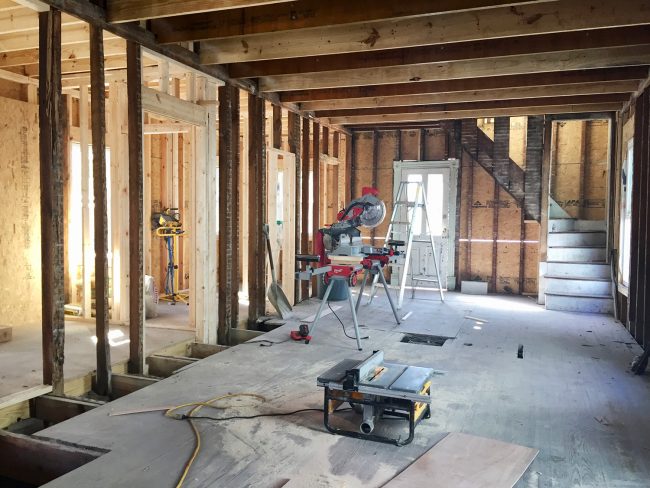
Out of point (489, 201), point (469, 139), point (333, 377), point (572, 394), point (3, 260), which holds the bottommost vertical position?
point (572, 394)

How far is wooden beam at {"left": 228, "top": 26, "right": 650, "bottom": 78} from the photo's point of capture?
442cm

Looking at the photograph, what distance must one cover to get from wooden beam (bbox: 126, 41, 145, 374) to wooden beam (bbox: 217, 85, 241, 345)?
130 cm

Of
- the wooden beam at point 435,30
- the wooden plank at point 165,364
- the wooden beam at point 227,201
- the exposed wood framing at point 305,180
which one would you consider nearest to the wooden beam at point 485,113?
the exposed wood framing at point 305,180

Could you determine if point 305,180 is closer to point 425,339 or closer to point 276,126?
point 276,126

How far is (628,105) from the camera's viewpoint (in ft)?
21.6

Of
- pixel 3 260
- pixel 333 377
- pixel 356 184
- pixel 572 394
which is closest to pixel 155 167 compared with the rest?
pixel 3 260

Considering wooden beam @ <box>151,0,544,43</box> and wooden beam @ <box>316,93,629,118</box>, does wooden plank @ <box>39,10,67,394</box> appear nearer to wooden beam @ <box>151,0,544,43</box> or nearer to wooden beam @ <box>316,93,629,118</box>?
wooden beam @ <box>151,0,544,43</box>

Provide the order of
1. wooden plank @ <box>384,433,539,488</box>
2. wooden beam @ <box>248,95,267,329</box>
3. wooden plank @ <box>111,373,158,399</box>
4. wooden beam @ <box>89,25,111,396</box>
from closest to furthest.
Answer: wooden plank @ <box>384,433,539,488</box> < wooden beam @ <box>89,25,111,396</box> < wooden plank @ <box>111,373,158,399</box> < wooden beam @ <box>248,95,267,329</box>

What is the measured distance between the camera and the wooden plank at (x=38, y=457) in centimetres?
275

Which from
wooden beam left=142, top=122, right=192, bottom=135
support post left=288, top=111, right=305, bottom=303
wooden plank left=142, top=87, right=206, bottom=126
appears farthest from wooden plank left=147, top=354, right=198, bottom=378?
support post left=288, top=111, right=305, bottom=303

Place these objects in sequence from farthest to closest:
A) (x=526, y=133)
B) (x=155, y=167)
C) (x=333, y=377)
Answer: (x=526, y=133) → (x=155, y=167) → (x=333, y=377)

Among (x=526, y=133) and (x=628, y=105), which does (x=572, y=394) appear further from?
(x=526, y=133)

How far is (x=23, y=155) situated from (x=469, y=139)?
6862 mm

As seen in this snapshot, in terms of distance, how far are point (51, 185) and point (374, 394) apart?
2544 millimetres
